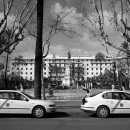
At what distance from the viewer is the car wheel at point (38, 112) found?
11352 mm

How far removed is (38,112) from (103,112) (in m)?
3.17

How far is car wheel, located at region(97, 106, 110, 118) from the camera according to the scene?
11586 millimetres

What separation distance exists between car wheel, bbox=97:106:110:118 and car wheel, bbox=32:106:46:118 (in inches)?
106

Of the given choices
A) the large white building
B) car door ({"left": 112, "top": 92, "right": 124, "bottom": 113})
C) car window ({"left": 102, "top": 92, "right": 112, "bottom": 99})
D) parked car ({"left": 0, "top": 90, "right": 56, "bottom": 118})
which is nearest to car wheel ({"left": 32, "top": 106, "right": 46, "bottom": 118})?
parked car ({"left": 0, "top": 90, "right": 56, "bottom": 118})

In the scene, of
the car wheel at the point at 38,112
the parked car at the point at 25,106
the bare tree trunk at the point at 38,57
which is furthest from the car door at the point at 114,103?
the bare tree trunk at the point at 38,57

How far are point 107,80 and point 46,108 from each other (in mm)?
80259

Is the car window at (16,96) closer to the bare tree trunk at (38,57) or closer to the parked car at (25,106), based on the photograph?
the parked car at (25,106)

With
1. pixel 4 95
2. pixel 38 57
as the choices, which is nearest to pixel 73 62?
pixel 38 57

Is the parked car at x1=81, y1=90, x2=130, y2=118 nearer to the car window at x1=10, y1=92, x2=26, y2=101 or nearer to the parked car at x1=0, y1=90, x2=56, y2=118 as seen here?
the parked car at x1=0, y1=90, x2=56, y2=118

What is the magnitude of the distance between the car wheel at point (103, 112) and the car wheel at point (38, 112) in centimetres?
268

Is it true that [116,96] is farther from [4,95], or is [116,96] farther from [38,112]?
[4,95]

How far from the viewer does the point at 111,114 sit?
1206cm

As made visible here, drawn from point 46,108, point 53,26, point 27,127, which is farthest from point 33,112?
point 53,26

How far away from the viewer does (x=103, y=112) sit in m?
11.6
